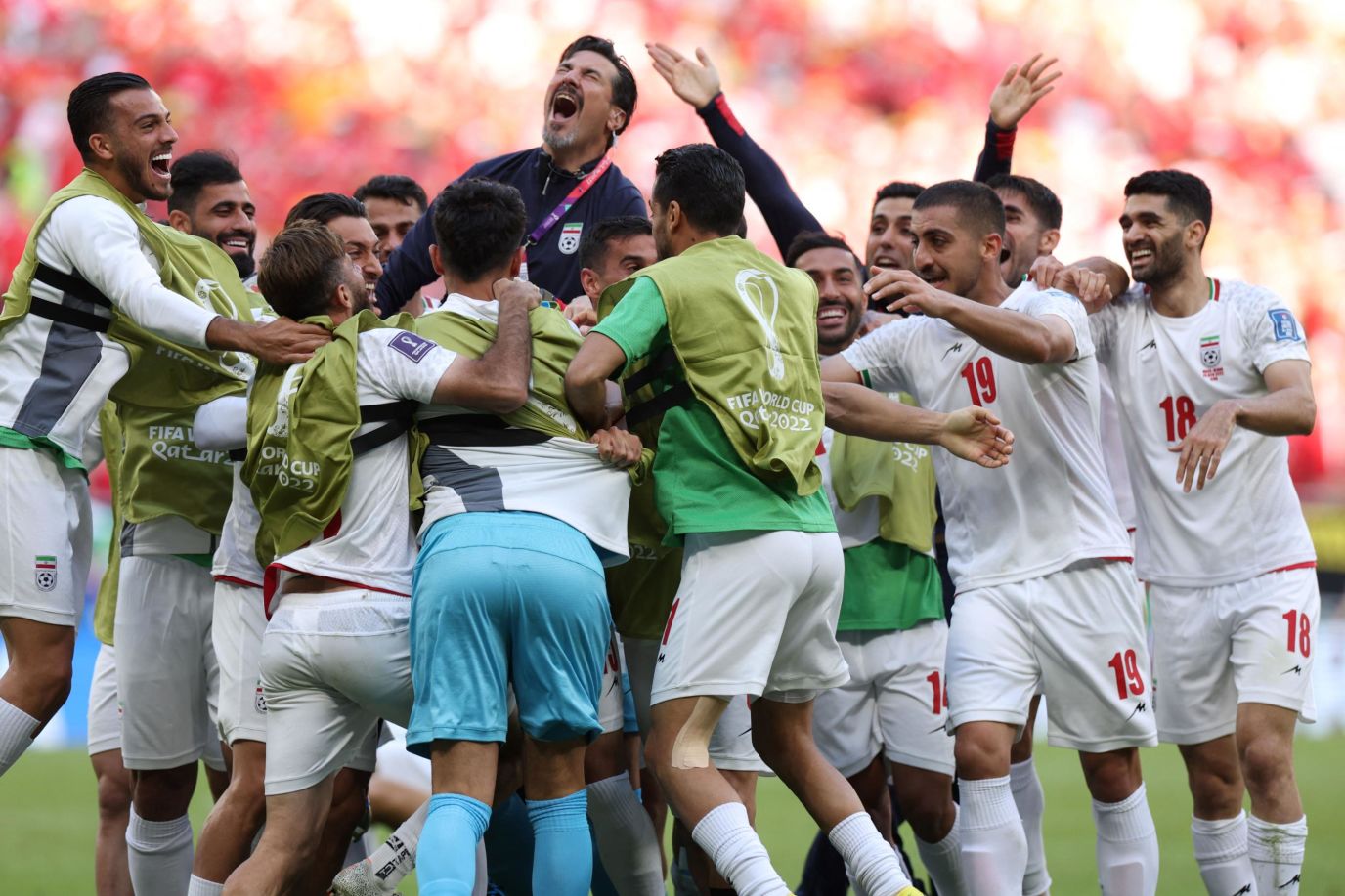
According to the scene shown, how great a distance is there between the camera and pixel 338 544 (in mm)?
4344

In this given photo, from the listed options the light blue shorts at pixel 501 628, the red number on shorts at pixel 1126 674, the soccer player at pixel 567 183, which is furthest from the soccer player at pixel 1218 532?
the light blue shorts at pixel 501 628

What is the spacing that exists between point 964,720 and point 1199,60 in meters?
16.2

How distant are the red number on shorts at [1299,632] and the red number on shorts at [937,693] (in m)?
1.27

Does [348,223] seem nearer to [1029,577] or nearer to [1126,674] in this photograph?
[1029,577]

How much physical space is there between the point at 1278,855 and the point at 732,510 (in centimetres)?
247

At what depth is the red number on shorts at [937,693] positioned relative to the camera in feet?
19.6

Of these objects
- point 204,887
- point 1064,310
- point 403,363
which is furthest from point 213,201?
point 1064,310

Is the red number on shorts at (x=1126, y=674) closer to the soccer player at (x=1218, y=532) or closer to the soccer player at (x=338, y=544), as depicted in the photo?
the soccer player at (x=1218, y=532)

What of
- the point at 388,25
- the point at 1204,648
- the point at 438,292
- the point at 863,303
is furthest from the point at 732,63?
the point at 1204,648

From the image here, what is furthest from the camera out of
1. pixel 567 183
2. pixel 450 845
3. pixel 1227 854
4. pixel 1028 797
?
pixel 1028 797

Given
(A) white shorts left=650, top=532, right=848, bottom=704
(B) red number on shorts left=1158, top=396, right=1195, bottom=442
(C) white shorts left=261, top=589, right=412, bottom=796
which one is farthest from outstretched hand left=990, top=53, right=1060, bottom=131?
(C) white shorts left=261, top=589, right=412, bottom=796

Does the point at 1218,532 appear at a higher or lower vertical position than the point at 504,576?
higher

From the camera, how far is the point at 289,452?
14.1ft

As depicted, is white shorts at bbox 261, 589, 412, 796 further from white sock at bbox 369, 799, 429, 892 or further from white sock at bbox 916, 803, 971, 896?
white sock at bbox 916, 803, 971, 896
